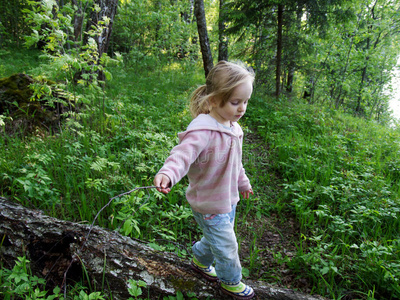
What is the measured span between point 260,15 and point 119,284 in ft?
28.6

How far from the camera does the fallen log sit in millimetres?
1731

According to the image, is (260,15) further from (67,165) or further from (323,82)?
(67,165)

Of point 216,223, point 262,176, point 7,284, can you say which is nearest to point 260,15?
point 262,176

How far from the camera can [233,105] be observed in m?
1.77

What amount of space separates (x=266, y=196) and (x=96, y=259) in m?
2.66

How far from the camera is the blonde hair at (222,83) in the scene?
1.73 metres

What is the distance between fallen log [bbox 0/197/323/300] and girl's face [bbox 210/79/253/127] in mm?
1221

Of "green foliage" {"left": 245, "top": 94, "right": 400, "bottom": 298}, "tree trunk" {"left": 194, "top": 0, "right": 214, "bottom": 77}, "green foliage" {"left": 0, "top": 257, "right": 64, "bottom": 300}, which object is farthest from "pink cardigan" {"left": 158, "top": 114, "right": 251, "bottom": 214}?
"tree trunk" {"left": 194, "top": 0, "right": 214, "bottom": 77}

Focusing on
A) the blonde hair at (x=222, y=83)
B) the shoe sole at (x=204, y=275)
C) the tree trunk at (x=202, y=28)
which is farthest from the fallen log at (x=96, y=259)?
the tree trunk at (x=202, y=28)

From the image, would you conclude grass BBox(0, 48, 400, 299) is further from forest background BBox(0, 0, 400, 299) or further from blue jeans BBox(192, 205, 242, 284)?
blue jeans BBox(192, 205, 242, 284)

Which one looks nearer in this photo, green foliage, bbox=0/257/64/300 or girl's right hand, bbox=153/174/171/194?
girl's right hand, bbox=153/174/171/194

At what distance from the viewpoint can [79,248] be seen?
1800 mm

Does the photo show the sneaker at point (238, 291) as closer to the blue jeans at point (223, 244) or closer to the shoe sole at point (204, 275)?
the blue jeans at point (223, 244)

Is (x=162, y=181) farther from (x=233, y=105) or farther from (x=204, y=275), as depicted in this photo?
(x=204, y=275)
